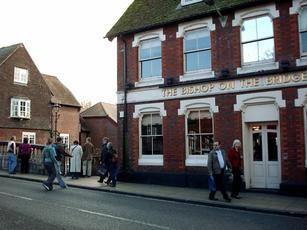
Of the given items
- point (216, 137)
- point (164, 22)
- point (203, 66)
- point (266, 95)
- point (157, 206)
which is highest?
point (164, 22)

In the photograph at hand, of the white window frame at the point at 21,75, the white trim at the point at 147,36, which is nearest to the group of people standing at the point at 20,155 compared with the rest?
the white trim at the point at 147,36

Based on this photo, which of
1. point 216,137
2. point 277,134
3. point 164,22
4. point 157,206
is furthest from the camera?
point 164,22

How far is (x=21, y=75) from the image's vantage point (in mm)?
36938

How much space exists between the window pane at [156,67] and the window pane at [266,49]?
186 inches

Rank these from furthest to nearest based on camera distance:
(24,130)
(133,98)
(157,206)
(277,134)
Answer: (24,130) → (133,98) → (277,134) → (157,206)

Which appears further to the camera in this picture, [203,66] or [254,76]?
[203,66]

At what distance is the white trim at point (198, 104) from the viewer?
15.8 metres

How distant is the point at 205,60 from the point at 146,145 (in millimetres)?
4737

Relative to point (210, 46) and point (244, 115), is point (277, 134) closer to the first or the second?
point (244, 115)

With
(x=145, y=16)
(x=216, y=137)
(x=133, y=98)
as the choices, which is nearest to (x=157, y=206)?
(x=216, y=137)

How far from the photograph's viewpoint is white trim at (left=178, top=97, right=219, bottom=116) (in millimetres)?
15813

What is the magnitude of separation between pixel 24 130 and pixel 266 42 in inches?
1052

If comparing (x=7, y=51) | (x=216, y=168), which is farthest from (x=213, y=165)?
(x=7, y=51)

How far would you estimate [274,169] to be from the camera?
1456cm
